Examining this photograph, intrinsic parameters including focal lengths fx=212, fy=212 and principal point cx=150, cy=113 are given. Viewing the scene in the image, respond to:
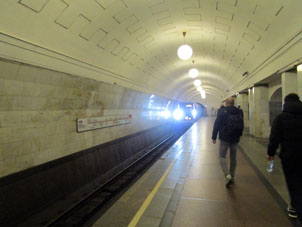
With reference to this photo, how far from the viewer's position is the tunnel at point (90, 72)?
4.08m

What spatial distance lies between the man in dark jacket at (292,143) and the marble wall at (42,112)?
4618mm

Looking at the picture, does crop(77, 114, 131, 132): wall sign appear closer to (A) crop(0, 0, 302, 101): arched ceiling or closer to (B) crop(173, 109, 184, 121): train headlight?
(A) crop(0, 0, 302, 101): arched ceiling

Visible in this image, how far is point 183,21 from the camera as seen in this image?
7277 mm

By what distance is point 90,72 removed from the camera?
21.4 feet

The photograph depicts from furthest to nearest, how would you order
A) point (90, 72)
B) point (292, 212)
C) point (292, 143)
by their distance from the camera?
point (90, 72) < point (292, 212) < point (292, 143)

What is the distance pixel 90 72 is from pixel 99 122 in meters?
1.90

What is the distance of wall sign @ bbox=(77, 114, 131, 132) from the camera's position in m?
6.56

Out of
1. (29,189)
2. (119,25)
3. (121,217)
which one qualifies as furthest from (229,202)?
(119,25)

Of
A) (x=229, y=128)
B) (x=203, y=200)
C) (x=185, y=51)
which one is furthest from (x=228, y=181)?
(x=185, y=51)

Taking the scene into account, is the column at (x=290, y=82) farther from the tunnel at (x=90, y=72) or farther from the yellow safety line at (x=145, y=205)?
the yellow safety line at (x=145, y=205)

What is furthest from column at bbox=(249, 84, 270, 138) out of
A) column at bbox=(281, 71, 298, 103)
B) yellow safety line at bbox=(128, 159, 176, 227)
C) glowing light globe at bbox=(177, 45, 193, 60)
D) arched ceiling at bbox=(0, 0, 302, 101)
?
yellow safety line at bbox=(128, 159, 176, 227)

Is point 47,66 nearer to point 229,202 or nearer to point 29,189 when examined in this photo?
point 29,189

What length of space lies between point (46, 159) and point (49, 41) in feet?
9.03

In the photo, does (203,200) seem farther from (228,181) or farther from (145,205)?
(145,205)
